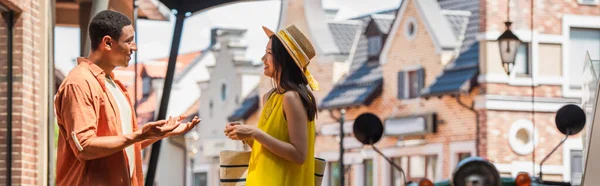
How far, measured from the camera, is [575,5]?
Answer: 37781 mm

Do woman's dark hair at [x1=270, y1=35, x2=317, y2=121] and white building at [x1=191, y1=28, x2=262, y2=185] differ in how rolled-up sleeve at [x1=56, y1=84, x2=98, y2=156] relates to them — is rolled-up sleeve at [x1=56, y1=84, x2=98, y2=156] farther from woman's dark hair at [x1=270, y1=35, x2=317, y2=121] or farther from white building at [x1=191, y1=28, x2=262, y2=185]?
white building at [x1=191, y1=28, x2=262, y2=185]

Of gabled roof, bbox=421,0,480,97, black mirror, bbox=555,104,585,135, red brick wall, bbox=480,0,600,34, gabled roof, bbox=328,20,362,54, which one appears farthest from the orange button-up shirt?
gabled roof, bbox=328,20,362,54

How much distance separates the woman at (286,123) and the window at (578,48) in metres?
32.4

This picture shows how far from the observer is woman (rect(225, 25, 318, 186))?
16.2ft

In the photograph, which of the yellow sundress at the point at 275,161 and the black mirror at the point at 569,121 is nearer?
the yellow sundress at the point at 275,161

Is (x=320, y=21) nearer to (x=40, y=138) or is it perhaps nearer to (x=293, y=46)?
(x=40, y=138)

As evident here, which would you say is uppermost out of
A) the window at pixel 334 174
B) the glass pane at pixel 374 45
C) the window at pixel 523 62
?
the glass pane at pixel 374 45

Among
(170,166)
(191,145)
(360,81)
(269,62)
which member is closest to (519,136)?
(360,81)

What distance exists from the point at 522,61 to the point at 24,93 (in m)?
28.7

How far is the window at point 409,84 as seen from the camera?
129ft

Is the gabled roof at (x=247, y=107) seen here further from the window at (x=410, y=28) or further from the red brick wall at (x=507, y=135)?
the red brick wall at (x=507, y=135)

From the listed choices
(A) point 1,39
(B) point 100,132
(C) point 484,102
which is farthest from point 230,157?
(C) point 484,102

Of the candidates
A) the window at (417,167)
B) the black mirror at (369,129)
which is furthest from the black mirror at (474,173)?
the window at (417,167)

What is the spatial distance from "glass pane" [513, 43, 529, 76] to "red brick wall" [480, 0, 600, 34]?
1.76 ft
